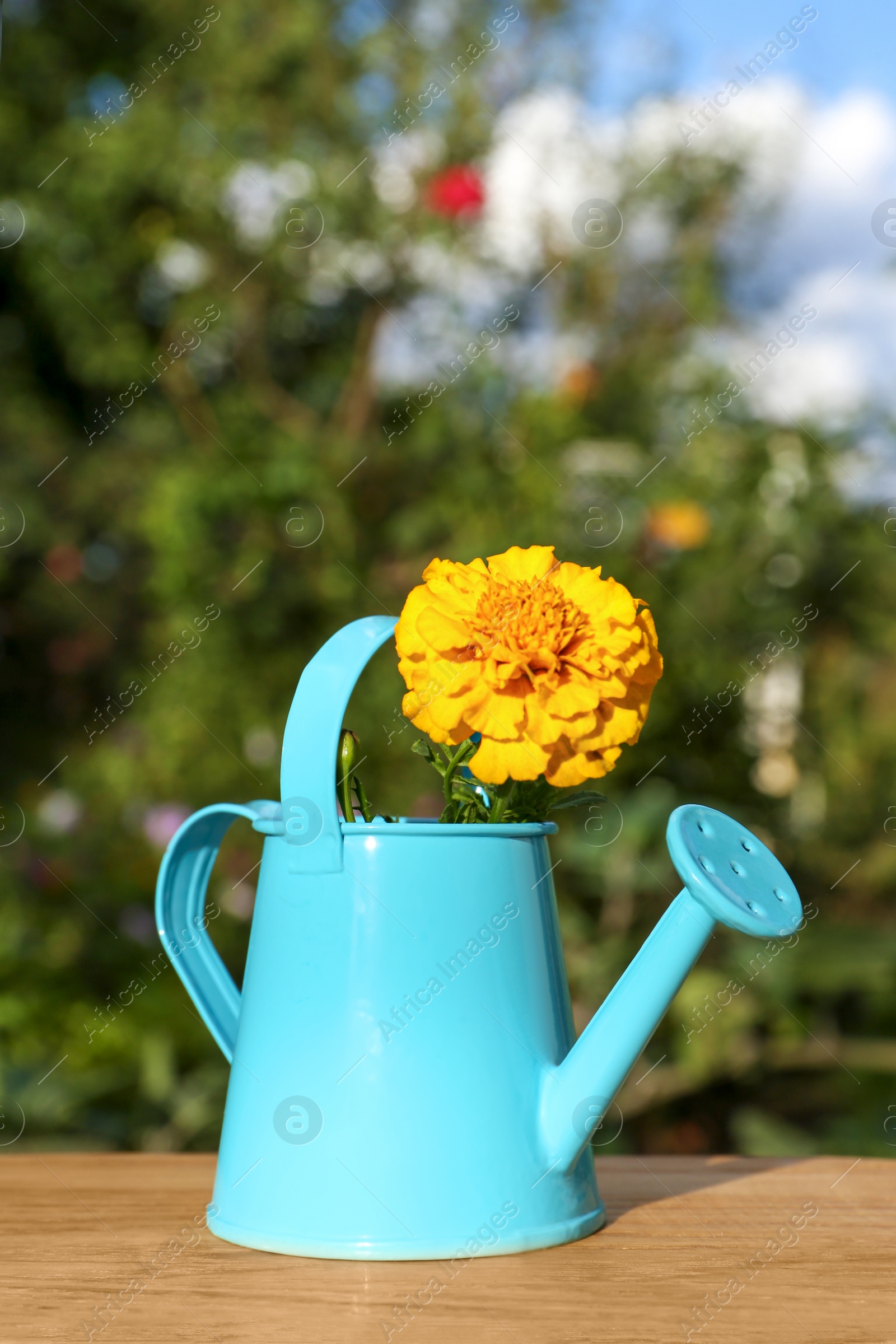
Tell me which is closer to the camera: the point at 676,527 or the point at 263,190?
the point at 676,527

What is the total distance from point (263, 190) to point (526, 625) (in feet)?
6.40

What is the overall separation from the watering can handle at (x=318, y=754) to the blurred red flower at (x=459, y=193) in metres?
1.76

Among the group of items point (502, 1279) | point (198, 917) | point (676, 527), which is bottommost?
point (676, 527)

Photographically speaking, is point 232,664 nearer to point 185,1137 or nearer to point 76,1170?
point 185,1137

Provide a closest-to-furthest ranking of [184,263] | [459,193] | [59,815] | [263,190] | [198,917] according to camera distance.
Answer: [198,917], [59,815], [459,193], [263,190], [184,263]

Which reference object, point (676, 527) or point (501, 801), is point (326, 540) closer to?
point (676, 527)

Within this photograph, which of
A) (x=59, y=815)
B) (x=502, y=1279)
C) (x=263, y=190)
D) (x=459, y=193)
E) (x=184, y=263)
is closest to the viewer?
(x=502, y=1279)

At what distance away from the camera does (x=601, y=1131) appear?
1845mm

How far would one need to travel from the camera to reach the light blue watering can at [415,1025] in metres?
0.57

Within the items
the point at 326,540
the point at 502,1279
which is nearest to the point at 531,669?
the point at 502,1279

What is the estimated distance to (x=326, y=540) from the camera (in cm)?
210

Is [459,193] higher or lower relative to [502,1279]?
lower

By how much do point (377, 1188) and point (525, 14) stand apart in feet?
7.71

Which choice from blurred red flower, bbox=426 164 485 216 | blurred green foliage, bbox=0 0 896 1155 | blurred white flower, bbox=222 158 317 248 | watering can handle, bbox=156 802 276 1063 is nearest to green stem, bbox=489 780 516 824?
watering can handle, bbox=156 802 276 1063
